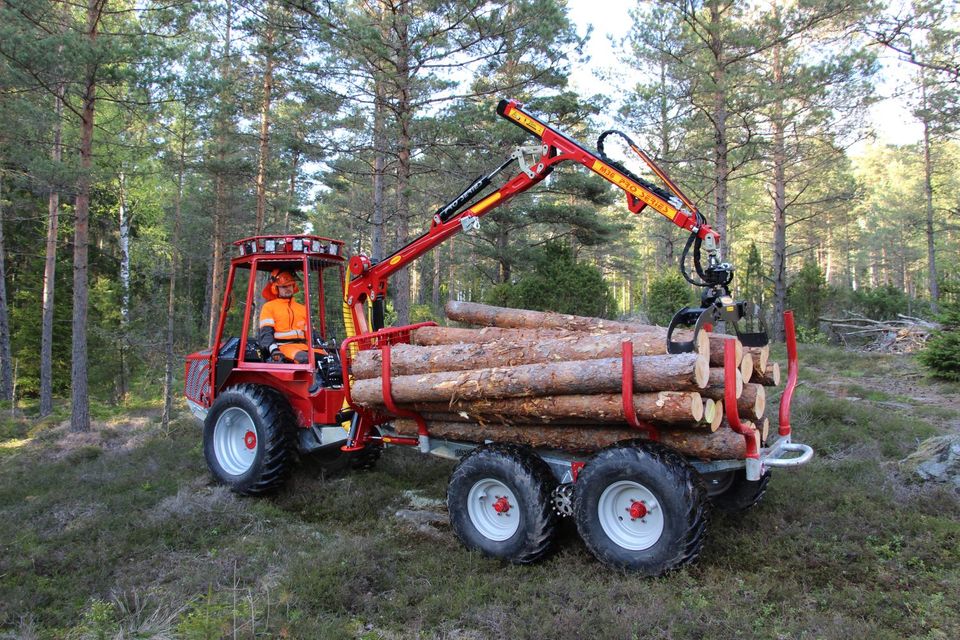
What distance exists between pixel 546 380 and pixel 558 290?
12.1m

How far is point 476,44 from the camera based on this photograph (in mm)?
10391

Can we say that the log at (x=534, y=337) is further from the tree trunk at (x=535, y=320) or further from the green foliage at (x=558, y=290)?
the green foliage at (x=558, y=290)

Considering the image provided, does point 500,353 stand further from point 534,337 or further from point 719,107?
point 719,107

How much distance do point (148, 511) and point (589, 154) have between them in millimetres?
5607

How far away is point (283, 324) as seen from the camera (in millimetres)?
6629

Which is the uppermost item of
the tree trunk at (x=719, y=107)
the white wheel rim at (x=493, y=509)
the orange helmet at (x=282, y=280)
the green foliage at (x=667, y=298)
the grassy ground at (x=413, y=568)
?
the tree trunk at (x=719, y=107)

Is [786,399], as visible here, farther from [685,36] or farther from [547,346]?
[685,36]

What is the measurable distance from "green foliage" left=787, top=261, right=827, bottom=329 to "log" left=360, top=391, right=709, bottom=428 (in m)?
19.5

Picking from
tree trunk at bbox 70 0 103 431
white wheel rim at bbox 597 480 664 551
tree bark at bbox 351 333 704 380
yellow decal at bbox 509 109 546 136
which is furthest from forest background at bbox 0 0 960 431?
white wheel rim at bbox 597 480 664 551

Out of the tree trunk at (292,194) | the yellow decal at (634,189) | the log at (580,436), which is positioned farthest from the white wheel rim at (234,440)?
the tree trunk at (292,194)

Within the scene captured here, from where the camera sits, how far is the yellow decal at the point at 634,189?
205 inches

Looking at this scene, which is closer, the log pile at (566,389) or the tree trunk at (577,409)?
the tree trunk at (577,409)

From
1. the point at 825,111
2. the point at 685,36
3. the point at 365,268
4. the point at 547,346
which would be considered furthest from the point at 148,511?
the point at 825,111

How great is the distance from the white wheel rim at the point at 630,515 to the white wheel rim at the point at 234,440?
13.4 feet
